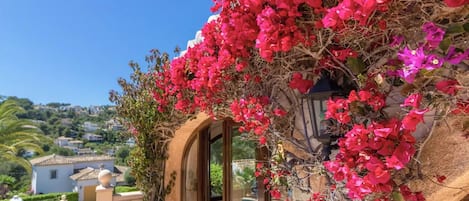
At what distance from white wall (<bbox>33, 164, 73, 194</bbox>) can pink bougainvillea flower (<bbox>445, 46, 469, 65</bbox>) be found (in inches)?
1255

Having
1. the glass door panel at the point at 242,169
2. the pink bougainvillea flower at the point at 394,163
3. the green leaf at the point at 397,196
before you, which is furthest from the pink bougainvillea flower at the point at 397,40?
the glass door panel at the point at 242,169

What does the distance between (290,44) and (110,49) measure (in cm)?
4817

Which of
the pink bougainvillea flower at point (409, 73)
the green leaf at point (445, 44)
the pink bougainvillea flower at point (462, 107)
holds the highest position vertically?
the green leaf at point (445, 44)

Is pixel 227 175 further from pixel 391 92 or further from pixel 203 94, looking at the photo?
pixel 391 92

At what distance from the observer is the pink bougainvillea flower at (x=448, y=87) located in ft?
5.42

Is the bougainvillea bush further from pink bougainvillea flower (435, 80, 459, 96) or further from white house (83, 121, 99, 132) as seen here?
white house (83, 121, 99, 132)

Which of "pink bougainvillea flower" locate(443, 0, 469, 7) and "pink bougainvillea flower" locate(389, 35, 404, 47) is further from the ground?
"pink bougainvillea flower" locate(443, 0, 469, 7)

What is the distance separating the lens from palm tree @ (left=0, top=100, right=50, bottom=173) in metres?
12.3

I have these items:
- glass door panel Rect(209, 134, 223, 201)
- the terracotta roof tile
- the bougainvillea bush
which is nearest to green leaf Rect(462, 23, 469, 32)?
the bougainvillea bush

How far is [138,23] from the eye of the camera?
32844 millimetres

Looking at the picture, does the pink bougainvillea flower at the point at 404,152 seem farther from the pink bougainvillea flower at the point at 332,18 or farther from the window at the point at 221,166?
the window at the point at 221,166

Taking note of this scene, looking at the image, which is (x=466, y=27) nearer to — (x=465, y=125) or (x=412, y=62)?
(x=412, y=62)

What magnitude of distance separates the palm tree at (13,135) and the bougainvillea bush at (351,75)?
493 inches

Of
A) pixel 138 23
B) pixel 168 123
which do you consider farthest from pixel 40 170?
pixel 168 123
